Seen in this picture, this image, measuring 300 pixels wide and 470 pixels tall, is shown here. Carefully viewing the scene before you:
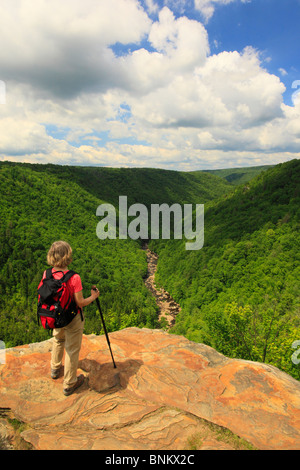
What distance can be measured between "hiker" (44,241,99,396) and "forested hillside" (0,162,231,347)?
74.7 ft

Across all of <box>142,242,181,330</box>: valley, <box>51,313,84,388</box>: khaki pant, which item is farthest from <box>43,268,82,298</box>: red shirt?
<box>142,242,181,330</box>: valley

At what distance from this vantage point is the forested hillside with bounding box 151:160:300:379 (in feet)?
59.7

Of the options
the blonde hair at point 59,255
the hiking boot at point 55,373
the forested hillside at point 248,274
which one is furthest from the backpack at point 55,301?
the forested hillside at point 248,274

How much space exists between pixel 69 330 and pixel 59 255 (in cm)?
190

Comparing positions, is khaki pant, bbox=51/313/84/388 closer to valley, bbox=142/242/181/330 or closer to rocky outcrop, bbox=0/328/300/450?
rocky outcrop, bbox=0/328/300/450

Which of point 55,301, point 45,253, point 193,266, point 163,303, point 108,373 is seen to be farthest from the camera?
point 45,253

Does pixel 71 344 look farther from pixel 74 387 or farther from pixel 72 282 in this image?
pixel 72 282

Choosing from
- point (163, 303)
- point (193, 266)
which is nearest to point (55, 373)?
point (193, 266)

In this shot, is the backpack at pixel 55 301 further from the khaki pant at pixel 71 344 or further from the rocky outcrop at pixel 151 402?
the rocky outcrop at pixel 151 402

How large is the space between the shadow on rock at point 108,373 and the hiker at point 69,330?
429 mm

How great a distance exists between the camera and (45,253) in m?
67.1

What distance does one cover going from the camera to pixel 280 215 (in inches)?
2109
